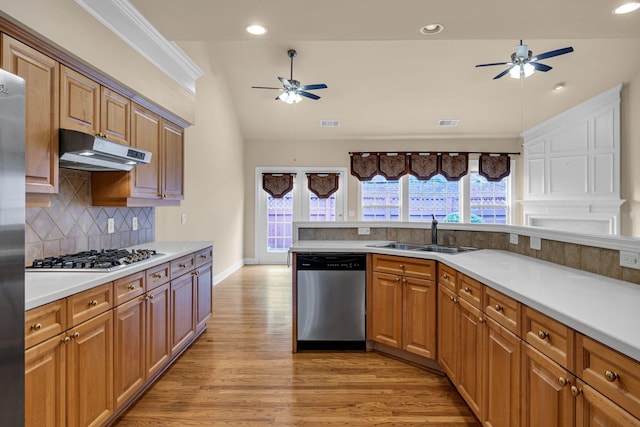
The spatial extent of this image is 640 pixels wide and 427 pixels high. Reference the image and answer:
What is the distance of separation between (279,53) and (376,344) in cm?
442

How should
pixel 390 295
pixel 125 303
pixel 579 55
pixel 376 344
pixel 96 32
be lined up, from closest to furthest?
pixel 125 303
pixel 96 32
pixel 390 295
pixel 376 344
pixel 579 55

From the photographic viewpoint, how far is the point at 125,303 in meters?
2.05

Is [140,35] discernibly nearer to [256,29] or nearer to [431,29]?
[256,29]

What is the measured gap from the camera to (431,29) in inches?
102

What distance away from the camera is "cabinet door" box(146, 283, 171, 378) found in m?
2.34

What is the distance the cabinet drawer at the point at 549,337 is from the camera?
3.96ft

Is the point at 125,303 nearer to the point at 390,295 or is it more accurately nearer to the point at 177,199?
the point at 177,199

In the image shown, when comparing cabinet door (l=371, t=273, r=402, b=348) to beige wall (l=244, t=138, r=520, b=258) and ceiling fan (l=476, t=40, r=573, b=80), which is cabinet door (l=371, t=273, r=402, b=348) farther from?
beige wall (l=244, t=138, r=520, b=258)

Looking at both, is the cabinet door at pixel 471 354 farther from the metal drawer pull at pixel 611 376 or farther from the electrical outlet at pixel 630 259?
the metal drawer pull at pixel 611 376

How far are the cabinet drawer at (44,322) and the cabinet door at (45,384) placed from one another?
0.03m

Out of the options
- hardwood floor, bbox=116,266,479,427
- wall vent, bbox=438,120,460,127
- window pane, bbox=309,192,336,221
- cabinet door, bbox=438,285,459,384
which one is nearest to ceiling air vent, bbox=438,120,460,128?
wall vent, bbox=438,120,460,127

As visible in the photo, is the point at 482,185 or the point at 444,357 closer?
the point at 444,357

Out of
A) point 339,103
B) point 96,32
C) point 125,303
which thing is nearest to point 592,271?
point 125,303

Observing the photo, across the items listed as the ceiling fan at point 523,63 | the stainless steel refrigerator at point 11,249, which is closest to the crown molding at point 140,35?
the stainless steel refrigerator at point 11,249
